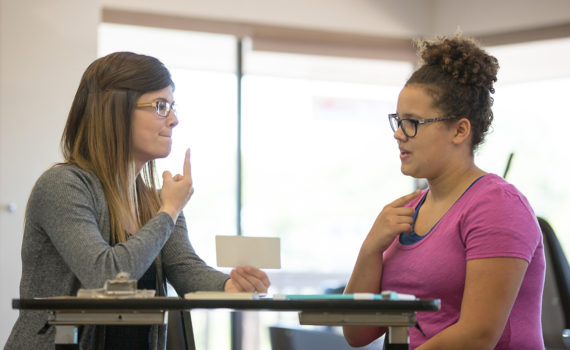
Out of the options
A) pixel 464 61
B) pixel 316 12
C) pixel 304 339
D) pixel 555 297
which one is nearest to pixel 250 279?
pixel 464 61

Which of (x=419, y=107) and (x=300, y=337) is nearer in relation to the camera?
(x=419, y=107)

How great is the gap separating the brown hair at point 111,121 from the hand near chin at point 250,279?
301mm

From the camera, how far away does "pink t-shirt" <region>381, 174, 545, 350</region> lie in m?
1.46

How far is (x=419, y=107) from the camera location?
64.6 inches

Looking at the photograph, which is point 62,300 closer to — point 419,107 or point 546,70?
point 419,107

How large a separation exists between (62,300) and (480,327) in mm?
765

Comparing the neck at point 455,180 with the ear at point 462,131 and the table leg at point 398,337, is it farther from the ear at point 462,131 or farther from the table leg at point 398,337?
the table leg at point 398,337

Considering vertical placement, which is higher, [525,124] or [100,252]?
[525,124]

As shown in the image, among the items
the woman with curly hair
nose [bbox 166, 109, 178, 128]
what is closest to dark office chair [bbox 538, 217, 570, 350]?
the woman with curly hair

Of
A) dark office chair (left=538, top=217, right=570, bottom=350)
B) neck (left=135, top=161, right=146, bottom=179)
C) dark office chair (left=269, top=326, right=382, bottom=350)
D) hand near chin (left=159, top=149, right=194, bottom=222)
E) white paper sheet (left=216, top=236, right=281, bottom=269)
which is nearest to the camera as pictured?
white paper sheet (left=216, top=236, right=281, bottom=269)

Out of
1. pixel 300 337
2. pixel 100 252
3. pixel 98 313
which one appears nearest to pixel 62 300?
pixel 98 313

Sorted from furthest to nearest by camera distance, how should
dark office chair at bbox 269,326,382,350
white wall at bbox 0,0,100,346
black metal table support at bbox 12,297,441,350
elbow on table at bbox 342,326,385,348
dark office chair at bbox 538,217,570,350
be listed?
white wall at bbox 0,0,100,346, dark office chair at bbox 538,217,570,350, dark office chair at bbox 269,326,382,350, elbow on table at bbox 342,326,385,348, black metal table support at bbox 12,297,441,350

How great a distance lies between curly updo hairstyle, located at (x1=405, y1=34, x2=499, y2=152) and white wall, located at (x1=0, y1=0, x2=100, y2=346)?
2.59 metres

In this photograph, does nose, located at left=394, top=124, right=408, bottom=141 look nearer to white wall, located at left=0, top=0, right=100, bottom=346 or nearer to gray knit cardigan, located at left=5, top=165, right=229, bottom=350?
gray knit cardigan, located at left=5, top=165, right=229, bottom=350
